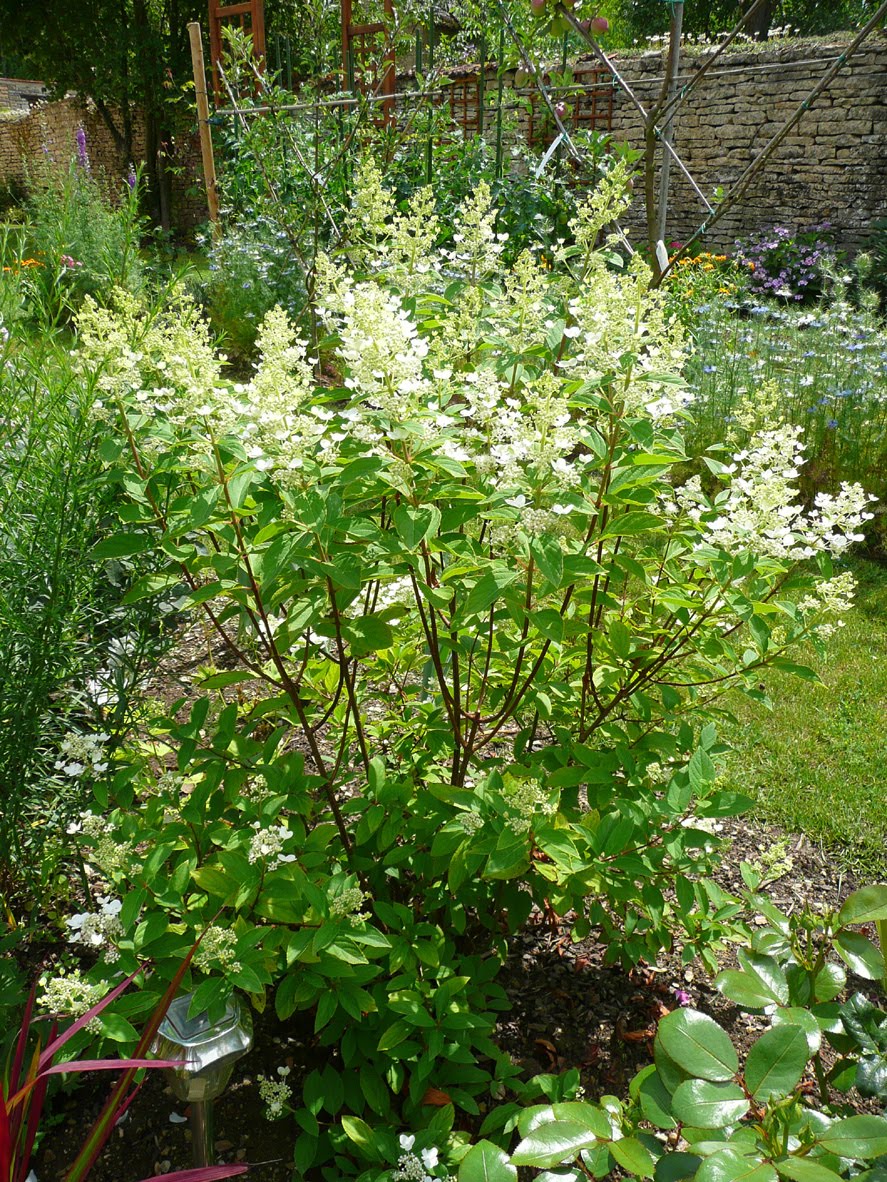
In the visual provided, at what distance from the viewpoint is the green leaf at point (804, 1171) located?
84 centimetres

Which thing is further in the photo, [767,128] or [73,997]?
[767,128]

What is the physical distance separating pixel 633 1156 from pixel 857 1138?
0.79 ft

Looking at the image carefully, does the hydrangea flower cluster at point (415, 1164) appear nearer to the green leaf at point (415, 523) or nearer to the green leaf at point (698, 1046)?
the green leaf at point (698, 1046)

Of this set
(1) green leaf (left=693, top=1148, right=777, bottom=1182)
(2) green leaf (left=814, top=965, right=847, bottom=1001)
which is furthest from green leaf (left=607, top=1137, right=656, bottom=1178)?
(2) green leaf (left=814, top=965, right=847, bottom=1001)

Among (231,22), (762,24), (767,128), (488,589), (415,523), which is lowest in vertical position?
(488,589)

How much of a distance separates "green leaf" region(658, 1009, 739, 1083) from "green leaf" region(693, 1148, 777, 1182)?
9 cm

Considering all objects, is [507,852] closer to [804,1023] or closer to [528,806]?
[528,806]

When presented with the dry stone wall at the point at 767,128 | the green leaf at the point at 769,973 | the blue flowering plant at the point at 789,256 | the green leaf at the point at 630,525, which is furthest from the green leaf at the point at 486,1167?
the blue flowering plant at the point at 789,256

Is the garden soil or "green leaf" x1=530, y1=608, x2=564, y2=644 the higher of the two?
"green leaf" x1=530, y1=608, x2=564, y2=644

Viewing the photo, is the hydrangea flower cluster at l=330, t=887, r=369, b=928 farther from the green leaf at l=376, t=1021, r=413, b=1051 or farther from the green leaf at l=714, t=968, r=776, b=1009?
the green leaf at l=714, t=968, r=776, b=1009

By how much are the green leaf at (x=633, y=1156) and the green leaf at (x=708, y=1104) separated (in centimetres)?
8

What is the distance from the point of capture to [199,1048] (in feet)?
4.21

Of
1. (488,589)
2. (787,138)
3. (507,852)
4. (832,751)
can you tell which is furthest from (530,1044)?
(787,138)

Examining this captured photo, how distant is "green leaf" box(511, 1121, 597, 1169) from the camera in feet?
3.16
